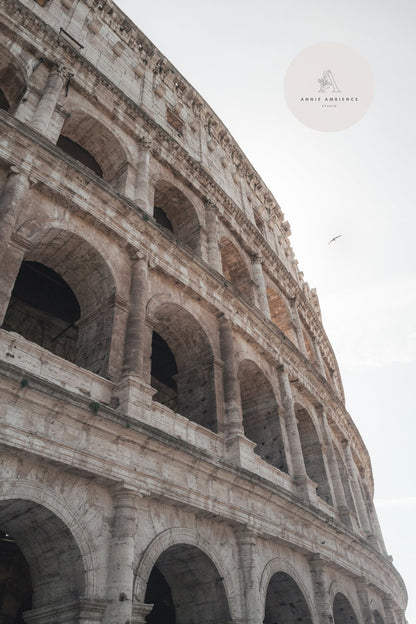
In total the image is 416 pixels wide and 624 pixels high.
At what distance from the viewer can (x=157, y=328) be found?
36.2 feet

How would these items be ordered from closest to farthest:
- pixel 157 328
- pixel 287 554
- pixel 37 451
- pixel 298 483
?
pixel 37 451
pixel 287 554
pixel 157 328
pixel 298 483

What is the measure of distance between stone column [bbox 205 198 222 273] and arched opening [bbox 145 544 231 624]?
722cm

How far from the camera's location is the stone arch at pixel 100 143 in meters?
12.0

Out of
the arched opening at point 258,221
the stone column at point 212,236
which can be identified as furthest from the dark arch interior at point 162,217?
the arched opening at point 258,221

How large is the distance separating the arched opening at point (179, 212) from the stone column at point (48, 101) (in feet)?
12.2

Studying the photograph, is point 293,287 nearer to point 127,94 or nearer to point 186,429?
point 127,94

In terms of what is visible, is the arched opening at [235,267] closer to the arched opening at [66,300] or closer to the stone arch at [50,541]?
the arched opening at [66,300]

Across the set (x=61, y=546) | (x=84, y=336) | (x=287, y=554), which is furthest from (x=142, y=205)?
(x=287, y=554)

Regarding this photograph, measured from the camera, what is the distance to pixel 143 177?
480 inches

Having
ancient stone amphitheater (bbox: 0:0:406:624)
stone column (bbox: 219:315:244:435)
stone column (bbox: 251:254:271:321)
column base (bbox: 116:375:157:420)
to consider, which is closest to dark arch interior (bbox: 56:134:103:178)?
ancient stone amphitheater (bbox: 0:0:406:624)

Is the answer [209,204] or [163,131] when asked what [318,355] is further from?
[163,131]

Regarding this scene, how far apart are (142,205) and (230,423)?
5396mm

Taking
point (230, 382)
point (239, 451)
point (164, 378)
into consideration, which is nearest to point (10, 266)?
point (230, 382)

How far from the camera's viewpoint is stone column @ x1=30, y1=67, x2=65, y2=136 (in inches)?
389
